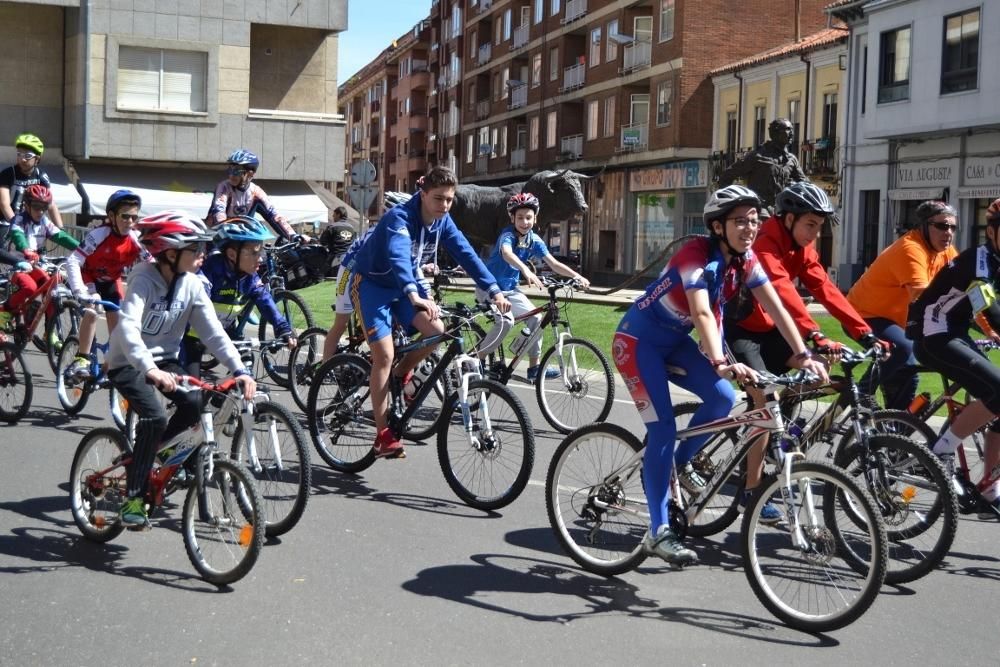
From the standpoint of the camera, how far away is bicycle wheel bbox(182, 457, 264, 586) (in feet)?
18.2

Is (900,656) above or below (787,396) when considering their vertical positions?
below

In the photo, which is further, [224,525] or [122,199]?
[122,199]

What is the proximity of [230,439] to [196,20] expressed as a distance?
31508 mm

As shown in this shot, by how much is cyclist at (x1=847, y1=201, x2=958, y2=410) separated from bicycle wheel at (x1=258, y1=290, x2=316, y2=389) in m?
5.03

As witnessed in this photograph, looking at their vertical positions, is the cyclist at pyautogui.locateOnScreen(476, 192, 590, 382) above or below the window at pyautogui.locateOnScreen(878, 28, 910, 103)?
below

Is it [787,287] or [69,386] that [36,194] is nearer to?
[69,386]

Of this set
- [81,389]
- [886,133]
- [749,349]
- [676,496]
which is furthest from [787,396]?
[886,133]

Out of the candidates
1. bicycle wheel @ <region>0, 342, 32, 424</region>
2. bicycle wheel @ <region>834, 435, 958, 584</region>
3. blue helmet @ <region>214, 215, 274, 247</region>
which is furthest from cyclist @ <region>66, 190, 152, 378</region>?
→ bicycle wheel @ <region>834, 435, 958, 584</region>

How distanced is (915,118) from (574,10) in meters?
24.4

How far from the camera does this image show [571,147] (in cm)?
5622

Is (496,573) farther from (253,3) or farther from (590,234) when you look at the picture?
(590,234)

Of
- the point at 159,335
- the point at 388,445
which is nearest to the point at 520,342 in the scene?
the point at 388,445

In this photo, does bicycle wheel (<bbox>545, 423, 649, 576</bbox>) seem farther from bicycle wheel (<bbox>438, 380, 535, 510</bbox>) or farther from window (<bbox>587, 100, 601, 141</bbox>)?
window (<bbox>587, 100, 601, 141</bbox>)

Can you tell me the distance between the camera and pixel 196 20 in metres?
35.5
